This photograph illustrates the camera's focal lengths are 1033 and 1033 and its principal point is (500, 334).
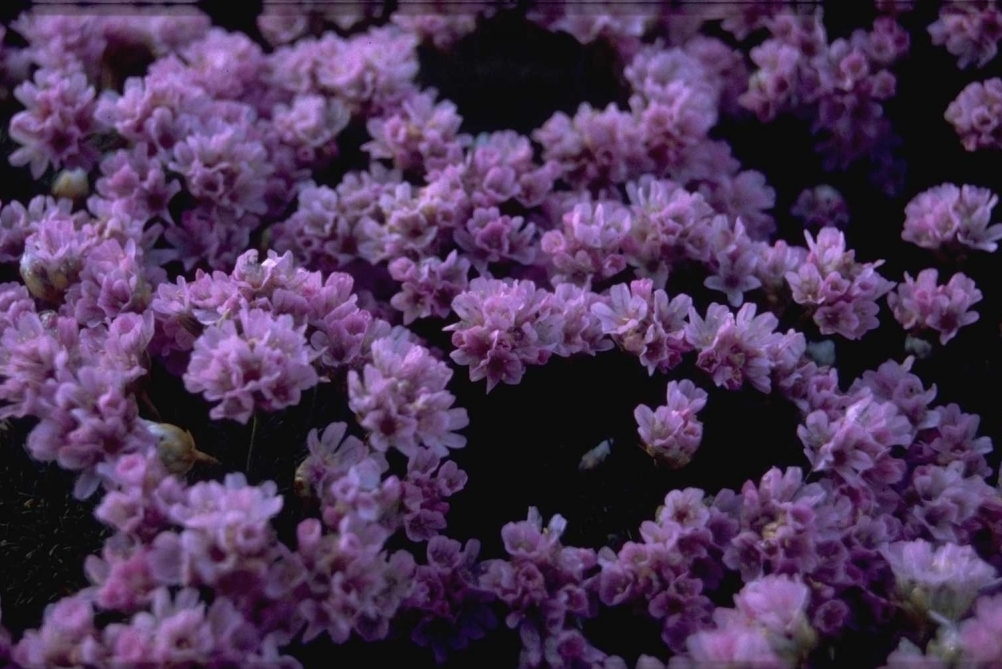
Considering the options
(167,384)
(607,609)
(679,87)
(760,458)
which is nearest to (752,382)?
(760,458)

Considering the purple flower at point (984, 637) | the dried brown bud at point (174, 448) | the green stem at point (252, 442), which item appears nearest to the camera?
the purple flower at point (984, 637)

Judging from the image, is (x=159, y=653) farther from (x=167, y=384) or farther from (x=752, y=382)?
(x=752, y=382)

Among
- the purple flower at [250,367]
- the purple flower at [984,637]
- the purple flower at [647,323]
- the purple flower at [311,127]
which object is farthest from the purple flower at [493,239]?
the purple flower at [984,637]

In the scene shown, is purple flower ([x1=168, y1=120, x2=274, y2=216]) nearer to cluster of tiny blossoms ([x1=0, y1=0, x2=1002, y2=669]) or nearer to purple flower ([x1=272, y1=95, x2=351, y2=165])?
cluster of tiny blossoms ([x1=0, y1=0, x2=1002, y2=669])

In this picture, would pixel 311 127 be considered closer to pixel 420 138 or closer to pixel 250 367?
pixel 420 138

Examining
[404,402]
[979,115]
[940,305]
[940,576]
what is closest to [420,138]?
[404,402]

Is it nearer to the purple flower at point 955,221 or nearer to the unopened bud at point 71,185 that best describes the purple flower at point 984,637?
the purple flower at point 955,221

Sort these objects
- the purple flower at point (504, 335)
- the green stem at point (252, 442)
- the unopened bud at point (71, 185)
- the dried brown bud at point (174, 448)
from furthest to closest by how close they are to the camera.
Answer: the unopened bud at point (71, 185)
the purple flower at point (504, 335)
the green stem at point (252, 442)
the dried brown bud at point (174, 448)
